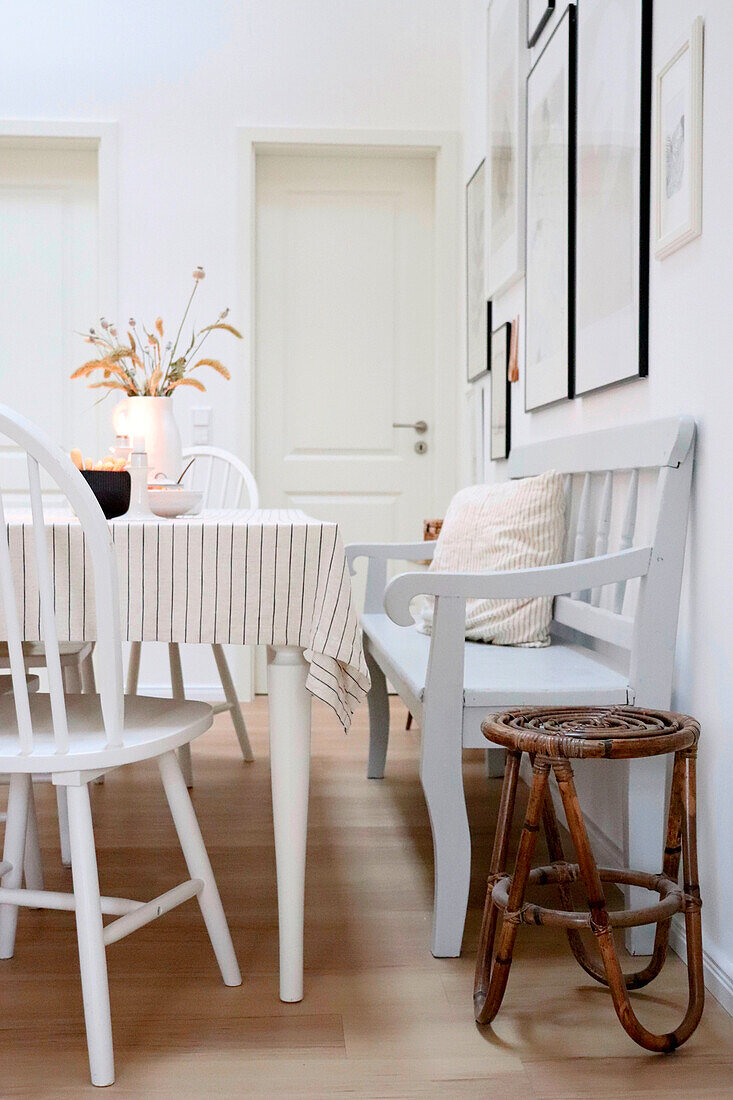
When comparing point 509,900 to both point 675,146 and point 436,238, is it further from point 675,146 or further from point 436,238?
point 436,238

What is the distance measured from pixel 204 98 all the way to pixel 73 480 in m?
2.99

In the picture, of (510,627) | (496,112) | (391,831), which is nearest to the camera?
(510,627)

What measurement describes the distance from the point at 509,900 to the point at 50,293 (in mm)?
3246

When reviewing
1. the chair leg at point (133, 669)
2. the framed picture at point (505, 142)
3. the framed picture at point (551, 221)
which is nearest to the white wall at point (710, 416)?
the framed picture at point (551, 221)

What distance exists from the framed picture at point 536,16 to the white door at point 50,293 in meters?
1.83

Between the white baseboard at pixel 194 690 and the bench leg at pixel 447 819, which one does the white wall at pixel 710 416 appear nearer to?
the bench leg at pixel 447 819

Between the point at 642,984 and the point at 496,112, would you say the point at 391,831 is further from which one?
the point at 496,112

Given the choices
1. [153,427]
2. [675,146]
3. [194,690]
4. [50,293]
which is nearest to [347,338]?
[50,293]

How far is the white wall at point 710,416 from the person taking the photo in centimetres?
156

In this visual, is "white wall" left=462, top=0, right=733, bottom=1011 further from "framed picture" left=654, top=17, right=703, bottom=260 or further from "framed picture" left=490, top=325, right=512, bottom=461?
"framed picture" left=490, top=325, right=512, bottom=461

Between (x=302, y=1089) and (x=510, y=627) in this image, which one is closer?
(x=302, y=1089)

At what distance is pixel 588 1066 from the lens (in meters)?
1.38

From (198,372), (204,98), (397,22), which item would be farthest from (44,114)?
(397,22)

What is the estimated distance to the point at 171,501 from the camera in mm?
1930
